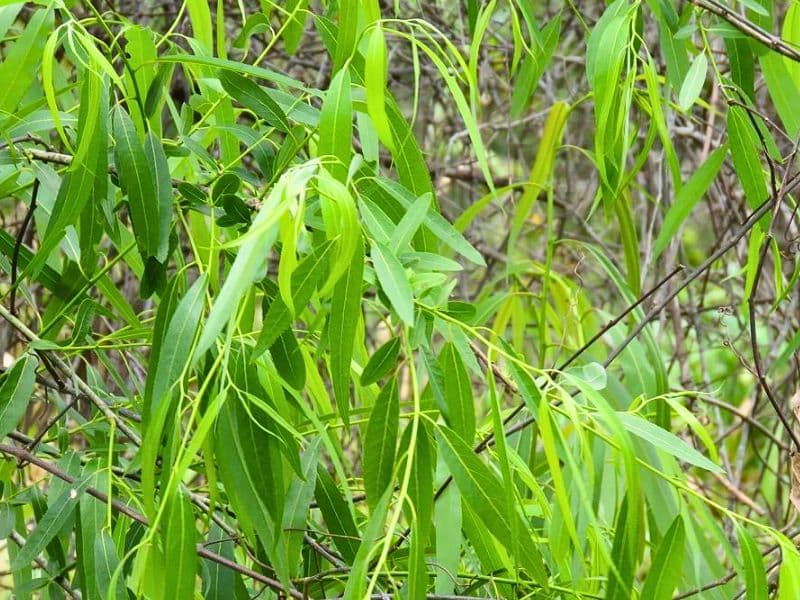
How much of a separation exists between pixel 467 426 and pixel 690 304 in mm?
1334

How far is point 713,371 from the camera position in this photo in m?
3.21

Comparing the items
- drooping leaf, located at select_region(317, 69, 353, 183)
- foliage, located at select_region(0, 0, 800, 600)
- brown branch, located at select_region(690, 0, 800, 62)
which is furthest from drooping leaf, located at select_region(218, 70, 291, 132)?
brown branch, located at select_region(690, 0, 800, 62)

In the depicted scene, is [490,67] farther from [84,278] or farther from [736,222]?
[84,278]

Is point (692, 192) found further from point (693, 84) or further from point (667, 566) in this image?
point (667, 566)

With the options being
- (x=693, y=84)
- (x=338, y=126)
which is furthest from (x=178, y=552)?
(x=693, y=84)

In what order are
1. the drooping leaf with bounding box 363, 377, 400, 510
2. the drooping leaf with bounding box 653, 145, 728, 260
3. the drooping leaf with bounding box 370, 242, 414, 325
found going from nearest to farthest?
the drooping leaf with bounding box 370, 242, 414, 325
the drooping leaf with bounding box 363, 377, 400, 510
the drooping leaf with bounding box 653, 145, 728, 260

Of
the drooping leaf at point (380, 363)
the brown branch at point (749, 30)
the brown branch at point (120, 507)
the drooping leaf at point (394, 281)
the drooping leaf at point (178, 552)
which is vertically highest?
the brown branch at point (749, 30)

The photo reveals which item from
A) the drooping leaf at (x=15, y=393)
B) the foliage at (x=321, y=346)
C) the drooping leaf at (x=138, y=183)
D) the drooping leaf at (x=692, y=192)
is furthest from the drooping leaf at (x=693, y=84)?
the drooping leaf at (x=15, y=393)

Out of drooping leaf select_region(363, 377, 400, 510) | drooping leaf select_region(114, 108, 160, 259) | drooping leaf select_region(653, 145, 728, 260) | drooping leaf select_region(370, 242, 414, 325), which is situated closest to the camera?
drooping leaf select_region(370, 242, 414, 325)

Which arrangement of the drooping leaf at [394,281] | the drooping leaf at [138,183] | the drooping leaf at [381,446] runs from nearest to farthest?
the drooping leaf at [394,281] < the drooping leaf at [381,446] < the drooping leaf at [138,183]

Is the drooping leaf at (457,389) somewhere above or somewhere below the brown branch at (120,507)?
above

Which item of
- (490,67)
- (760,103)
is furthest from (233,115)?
(760,103)

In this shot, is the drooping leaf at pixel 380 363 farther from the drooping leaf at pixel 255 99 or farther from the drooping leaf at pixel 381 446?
the drooping leaf at pixel 255 99

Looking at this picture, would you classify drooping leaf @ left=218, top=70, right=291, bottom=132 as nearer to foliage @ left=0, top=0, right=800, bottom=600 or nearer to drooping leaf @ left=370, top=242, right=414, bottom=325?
foliage @ left=0, top=0, right=800, bottom=600
